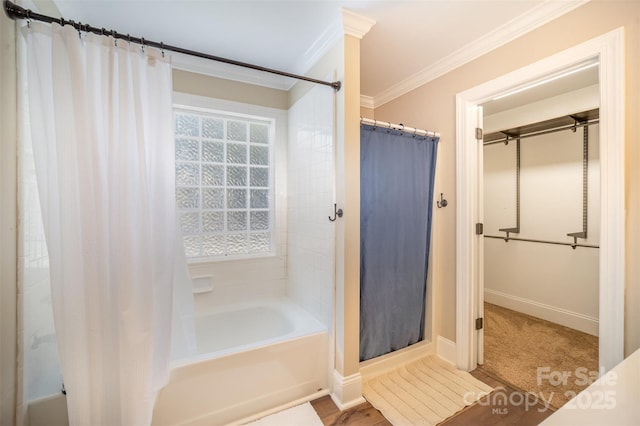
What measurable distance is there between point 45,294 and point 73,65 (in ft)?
3.47

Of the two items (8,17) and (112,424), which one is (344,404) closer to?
(112,424)

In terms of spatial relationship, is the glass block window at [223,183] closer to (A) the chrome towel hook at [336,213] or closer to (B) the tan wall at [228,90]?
(B) the tan wall at [228,90]

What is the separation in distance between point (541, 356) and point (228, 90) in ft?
11.5

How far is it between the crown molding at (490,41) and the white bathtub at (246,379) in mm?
2190

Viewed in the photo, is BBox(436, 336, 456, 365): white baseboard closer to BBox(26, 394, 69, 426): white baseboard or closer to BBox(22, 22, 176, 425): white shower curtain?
BBox(22, 22, 176, 425): white shower curtain

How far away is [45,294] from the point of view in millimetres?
1260

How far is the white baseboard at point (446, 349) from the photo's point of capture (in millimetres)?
2080

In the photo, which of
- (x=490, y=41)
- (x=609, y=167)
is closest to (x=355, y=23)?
(x=490, y=41)

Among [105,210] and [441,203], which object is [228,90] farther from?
[441,203]

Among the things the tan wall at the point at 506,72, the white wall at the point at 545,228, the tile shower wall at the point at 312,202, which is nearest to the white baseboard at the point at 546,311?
the white wall at the point at 545,228

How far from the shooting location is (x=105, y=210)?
120 cm

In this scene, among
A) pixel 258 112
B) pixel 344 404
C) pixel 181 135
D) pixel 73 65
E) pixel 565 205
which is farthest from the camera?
pixel 565 205

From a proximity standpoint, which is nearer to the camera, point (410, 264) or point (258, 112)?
point (410, 264)

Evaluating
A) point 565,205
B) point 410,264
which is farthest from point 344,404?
point 565,205
